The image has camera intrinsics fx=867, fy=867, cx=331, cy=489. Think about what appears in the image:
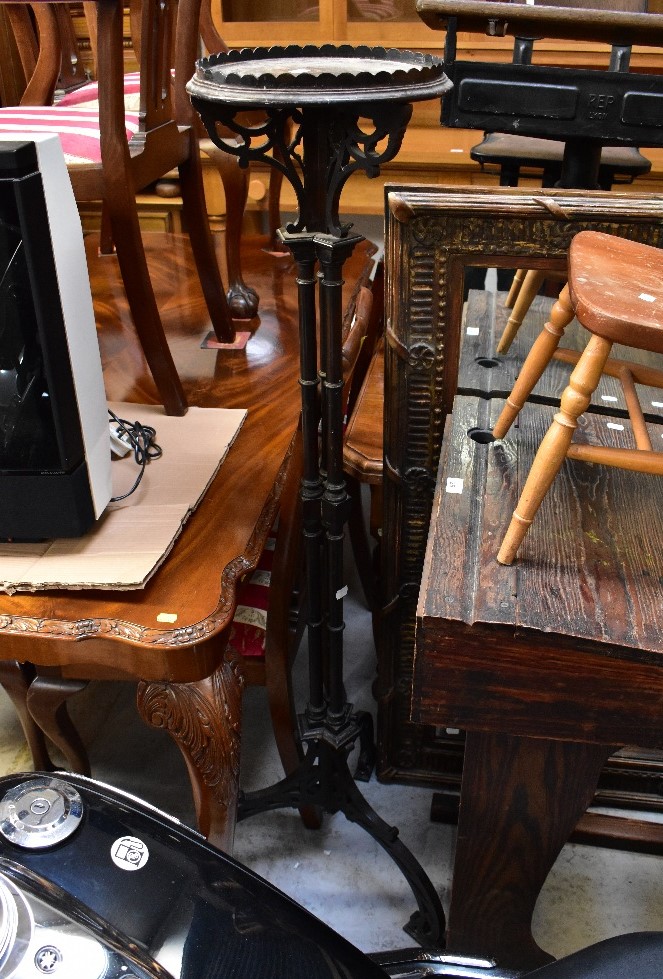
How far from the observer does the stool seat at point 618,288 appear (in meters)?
0.81

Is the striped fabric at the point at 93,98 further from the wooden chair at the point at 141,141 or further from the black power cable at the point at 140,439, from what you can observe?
the black power cable at the point at 140,439

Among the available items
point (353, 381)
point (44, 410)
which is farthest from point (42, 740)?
point (353, 381)

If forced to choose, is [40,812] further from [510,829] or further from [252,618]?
[252,618]

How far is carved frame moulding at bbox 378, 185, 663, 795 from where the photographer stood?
3.58 feet

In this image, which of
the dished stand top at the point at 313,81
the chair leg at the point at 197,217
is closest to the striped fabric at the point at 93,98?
the chair leg at the point at 197,217

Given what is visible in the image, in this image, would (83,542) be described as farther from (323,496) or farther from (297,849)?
(297,849)

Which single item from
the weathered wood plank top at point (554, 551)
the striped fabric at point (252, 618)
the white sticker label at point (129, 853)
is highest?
the white sticker label at point (129, 853)

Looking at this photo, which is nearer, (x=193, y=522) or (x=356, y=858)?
(x=193, y=522)

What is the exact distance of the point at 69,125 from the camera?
1.51m

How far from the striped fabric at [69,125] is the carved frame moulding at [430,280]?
57cm

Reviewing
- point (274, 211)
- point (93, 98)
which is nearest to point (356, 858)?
point (93, 98)

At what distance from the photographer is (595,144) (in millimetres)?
1446

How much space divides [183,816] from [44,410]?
2.74ft

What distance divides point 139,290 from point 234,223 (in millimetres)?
627
